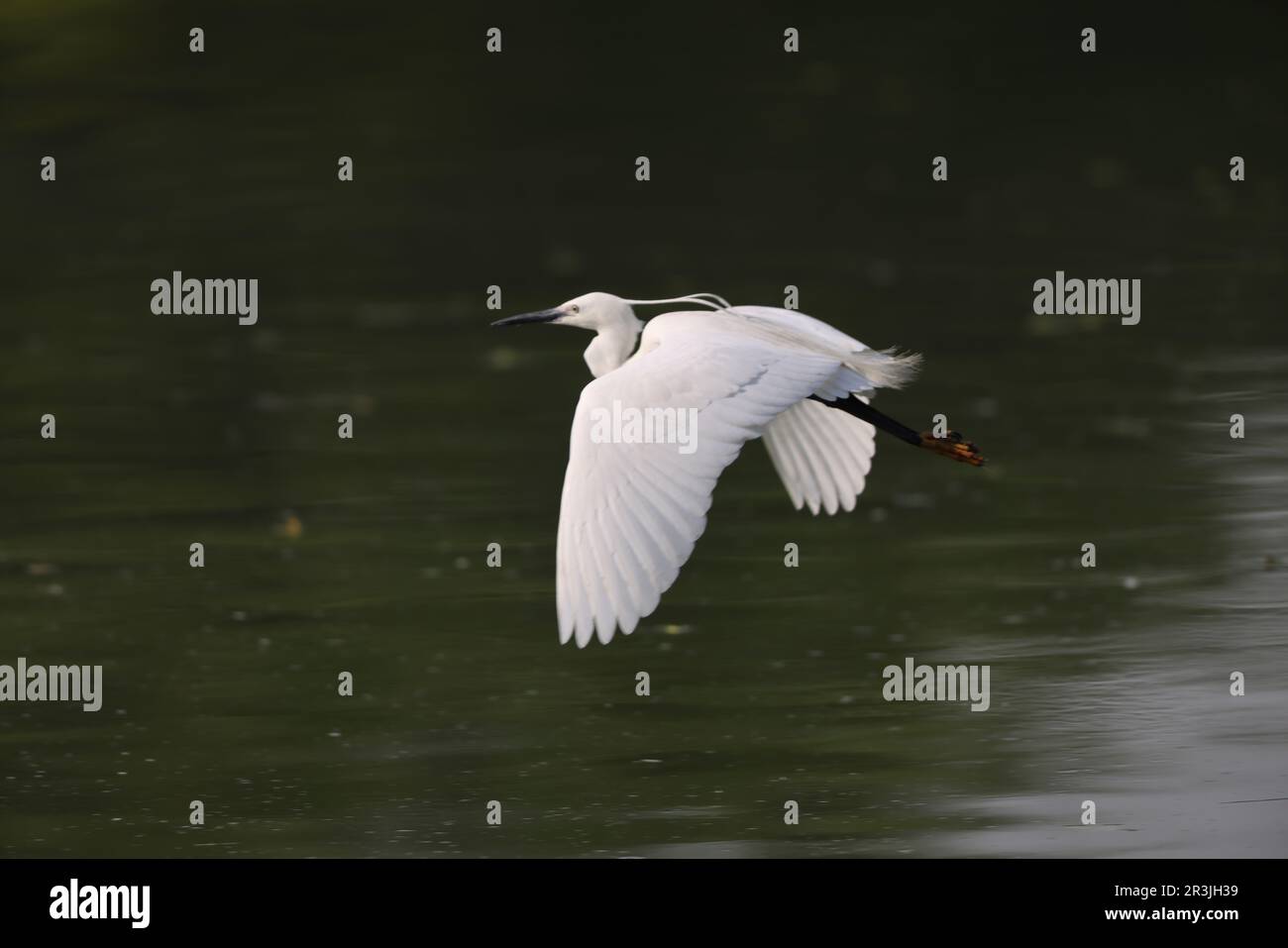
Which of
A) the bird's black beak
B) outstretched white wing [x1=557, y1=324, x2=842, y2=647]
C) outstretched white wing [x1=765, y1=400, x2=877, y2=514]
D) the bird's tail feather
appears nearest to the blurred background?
outstretched white wing [x1=765, y1=400, x2=877, y2=514]

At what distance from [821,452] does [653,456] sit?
2092mm

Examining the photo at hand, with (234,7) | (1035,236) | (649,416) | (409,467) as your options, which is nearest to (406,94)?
(234,7)

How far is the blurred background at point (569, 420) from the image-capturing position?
8.09 m

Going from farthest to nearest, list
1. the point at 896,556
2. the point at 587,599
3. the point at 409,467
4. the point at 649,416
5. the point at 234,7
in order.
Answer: the point at 234,7, the point at 409,467, the point at 896,556, the point at 649,416, the point at 587,599

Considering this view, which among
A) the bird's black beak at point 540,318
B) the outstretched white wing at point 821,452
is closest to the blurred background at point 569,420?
the outstretched white wing at point 821,452

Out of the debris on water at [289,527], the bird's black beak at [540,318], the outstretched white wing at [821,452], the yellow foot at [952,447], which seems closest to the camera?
the bird's black beak at [540,318]

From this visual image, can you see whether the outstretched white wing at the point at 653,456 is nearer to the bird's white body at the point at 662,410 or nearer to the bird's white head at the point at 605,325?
the bird's white body at the point at 662,410

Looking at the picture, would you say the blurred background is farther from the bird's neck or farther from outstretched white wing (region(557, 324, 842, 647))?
the bird's neck

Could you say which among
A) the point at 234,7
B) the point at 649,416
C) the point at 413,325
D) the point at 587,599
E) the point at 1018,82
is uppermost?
the point at 234,7

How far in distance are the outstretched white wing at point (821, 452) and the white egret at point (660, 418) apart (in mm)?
346

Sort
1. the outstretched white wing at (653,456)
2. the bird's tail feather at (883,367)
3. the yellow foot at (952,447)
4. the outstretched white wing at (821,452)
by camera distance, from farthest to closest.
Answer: the yellow foot at (952,447), the outstretched white wing at (821,452), the bird's tail feather at (883,367), the outstretched white wing at (653,456)

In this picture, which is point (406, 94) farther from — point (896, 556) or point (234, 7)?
point (896, 556)

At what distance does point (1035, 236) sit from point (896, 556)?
7.25 metres

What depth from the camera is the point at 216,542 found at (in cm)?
1102
